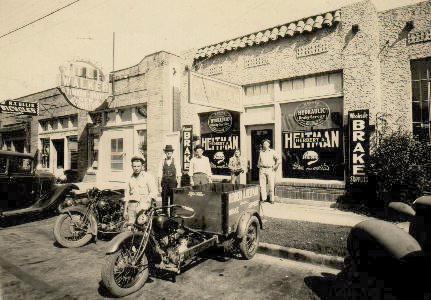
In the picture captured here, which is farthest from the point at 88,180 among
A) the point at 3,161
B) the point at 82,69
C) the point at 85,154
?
the point at 3,161

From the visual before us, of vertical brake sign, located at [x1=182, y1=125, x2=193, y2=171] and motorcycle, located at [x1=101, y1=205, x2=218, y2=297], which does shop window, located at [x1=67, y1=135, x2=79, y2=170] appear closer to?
vertical brake sign, located at [x1=182, y1=125, x2=193, y2=171]

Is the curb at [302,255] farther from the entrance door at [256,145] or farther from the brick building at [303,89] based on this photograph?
the entrance door at [256,145]

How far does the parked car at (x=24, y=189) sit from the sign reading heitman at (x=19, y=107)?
30.8 ft

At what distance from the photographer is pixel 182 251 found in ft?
13.9

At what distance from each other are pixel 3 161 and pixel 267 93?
791 centimetres

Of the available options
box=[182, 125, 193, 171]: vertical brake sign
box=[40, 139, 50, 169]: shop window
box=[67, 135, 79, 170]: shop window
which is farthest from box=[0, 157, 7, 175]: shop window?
box=[40, 139, 50, 169]: shop window

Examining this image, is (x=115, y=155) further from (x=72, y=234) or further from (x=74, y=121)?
(x=72, y=234)

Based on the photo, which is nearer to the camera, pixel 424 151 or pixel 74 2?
pixel 424 151

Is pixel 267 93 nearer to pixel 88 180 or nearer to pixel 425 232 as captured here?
pixel 425 232

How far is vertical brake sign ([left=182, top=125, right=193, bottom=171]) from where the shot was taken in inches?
464

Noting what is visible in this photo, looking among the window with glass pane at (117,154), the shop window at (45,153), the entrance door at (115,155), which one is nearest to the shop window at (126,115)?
the entrance door at (115,155)

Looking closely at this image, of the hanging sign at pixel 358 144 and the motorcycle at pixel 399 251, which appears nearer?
the motorcycle at pixel 399 251

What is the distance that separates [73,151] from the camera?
16766mm

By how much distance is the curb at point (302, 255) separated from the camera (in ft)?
15.8
